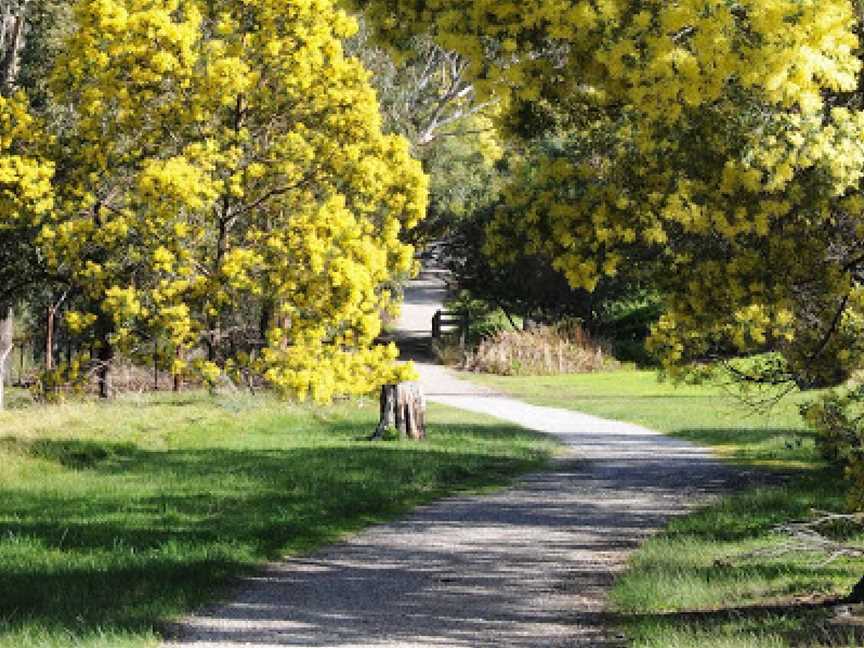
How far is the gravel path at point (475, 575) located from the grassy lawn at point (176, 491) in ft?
1.38

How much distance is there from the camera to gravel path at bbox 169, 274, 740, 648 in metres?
7.32

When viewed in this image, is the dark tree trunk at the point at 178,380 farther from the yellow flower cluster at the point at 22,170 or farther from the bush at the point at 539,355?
the bush at the point at 539,355

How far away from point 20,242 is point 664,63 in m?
17.3

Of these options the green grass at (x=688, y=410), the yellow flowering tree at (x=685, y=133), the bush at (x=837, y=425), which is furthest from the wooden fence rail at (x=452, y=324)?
the yellow flowering tree at (x=685, y=133)

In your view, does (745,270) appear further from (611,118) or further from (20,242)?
(20,242)

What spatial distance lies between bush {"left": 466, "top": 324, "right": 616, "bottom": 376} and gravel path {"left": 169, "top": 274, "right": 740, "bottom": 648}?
69.7 feet

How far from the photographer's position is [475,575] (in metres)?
9.13

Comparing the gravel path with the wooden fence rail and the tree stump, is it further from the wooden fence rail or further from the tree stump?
the wooden fence rail

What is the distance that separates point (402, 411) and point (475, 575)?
9053 millimetres

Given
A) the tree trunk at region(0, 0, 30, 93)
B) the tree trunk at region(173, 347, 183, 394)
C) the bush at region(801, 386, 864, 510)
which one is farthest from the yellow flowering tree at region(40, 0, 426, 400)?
the tree trunk at region(0, 0, 30, 93)

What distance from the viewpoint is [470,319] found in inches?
1802

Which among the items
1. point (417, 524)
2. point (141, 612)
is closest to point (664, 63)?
point (141, 612)

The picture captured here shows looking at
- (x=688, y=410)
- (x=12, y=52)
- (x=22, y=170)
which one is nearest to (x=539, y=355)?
(x=688, y=410)

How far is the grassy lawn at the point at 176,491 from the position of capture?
786cm
